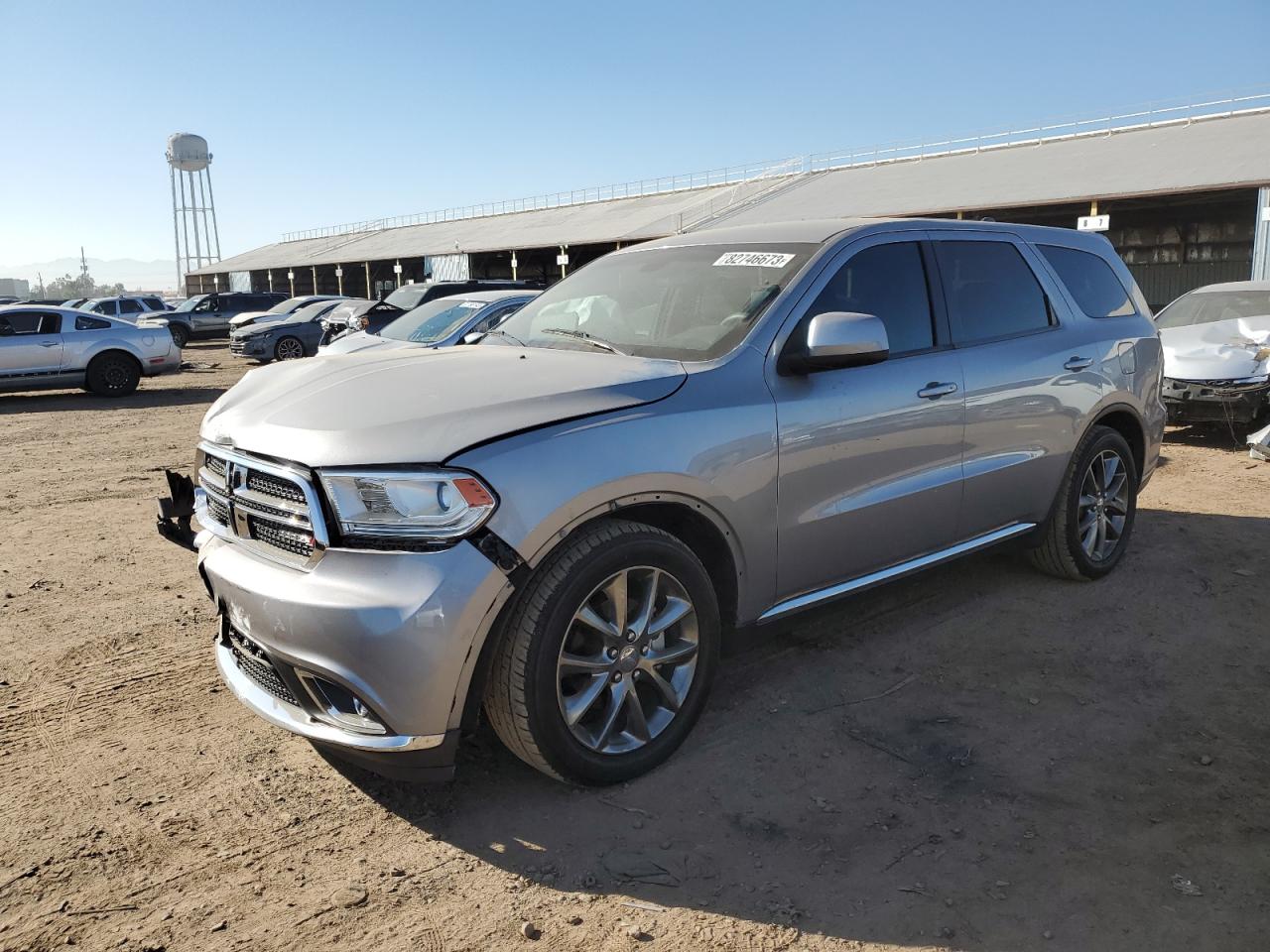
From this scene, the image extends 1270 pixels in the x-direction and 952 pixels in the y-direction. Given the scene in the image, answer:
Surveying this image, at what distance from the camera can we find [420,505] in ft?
9.08

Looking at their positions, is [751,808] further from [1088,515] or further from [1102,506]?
[1102,506]

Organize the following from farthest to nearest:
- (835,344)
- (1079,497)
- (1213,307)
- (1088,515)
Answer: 1. (1213,307)
2. (1088,515)
3. (1079,497)
4. (835,344)

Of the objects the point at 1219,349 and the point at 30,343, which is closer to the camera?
the point at 1219,349

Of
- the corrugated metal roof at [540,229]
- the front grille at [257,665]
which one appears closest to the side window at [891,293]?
the front grille at [257,665]

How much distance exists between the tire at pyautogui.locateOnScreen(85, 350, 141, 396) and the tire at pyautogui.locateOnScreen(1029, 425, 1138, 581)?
50.7 ft

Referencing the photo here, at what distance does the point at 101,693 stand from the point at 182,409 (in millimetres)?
11521

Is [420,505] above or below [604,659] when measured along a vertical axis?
above

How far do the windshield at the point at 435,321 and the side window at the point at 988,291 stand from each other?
7.29 m

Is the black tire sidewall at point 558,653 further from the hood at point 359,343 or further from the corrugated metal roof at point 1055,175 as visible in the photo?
the corrugated metal roof at point 1055,175

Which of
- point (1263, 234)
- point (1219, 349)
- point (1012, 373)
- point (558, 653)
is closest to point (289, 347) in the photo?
point (1219, 349)

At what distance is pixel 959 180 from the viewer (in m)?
31.3

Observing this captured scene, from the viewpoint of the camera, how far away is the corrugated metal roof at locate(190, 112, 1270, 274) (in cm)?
2541

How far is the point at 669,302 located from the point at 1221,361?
805 cm

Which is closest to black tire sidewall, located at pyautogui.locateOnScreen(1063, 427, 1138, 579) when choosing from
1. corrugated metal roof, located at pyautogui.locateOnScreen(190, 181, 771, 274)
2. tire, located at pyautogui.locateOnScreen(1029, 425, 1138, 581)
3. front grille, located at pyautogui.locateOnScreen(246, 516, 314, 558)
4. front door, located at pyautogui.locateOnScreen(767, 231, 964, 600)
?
tire, located at pyautogui.locateOnScreen(1029, 425, 1138, 581)
